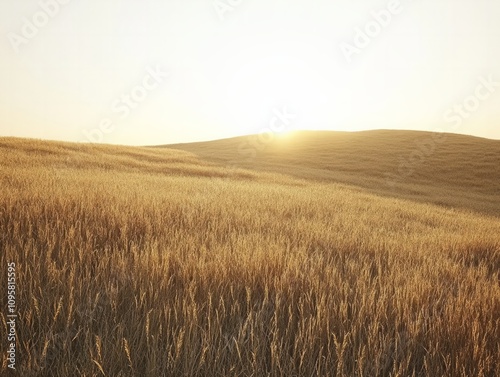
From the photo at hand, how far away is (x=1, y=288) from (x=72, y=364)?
86 cm

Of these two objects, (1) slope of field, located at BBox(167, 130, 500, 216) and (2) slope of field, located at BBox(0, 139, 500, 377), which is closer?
(2) slope of field, located at BBox(0, 139, 500, 377)

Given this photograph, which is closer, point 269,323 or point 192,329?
point 192,329

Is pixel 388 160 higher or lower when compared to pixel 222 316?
higher

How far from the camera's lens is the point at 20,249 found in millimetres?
2338

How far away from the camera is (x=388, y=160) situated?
36.1 m

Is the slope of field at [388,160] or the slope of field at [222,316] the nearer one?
the slope of field at [222,316]

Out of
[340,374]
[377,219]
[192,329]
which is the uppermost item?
[192,329]

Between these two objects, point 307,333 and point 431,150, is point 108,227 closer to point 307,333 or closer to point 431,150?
point 307,333

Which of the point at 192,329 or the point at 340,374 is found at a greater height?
the point at 192,329

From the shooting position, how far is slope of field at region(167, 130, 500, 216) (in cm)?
2470

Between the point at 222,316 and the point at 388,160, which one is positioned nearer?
the point at 222,316

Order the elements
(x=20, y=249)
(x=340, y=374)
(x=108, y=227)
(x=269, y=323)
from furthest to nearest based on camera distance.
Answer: (x=108, y=227)
(x=20, y=249)
(x=269, y=323)
(x=340, y=374)

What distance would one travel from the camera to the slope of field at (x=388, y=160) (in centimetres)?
2470

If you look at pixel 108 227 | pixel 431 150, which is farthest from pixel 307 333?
pixel 431 150
